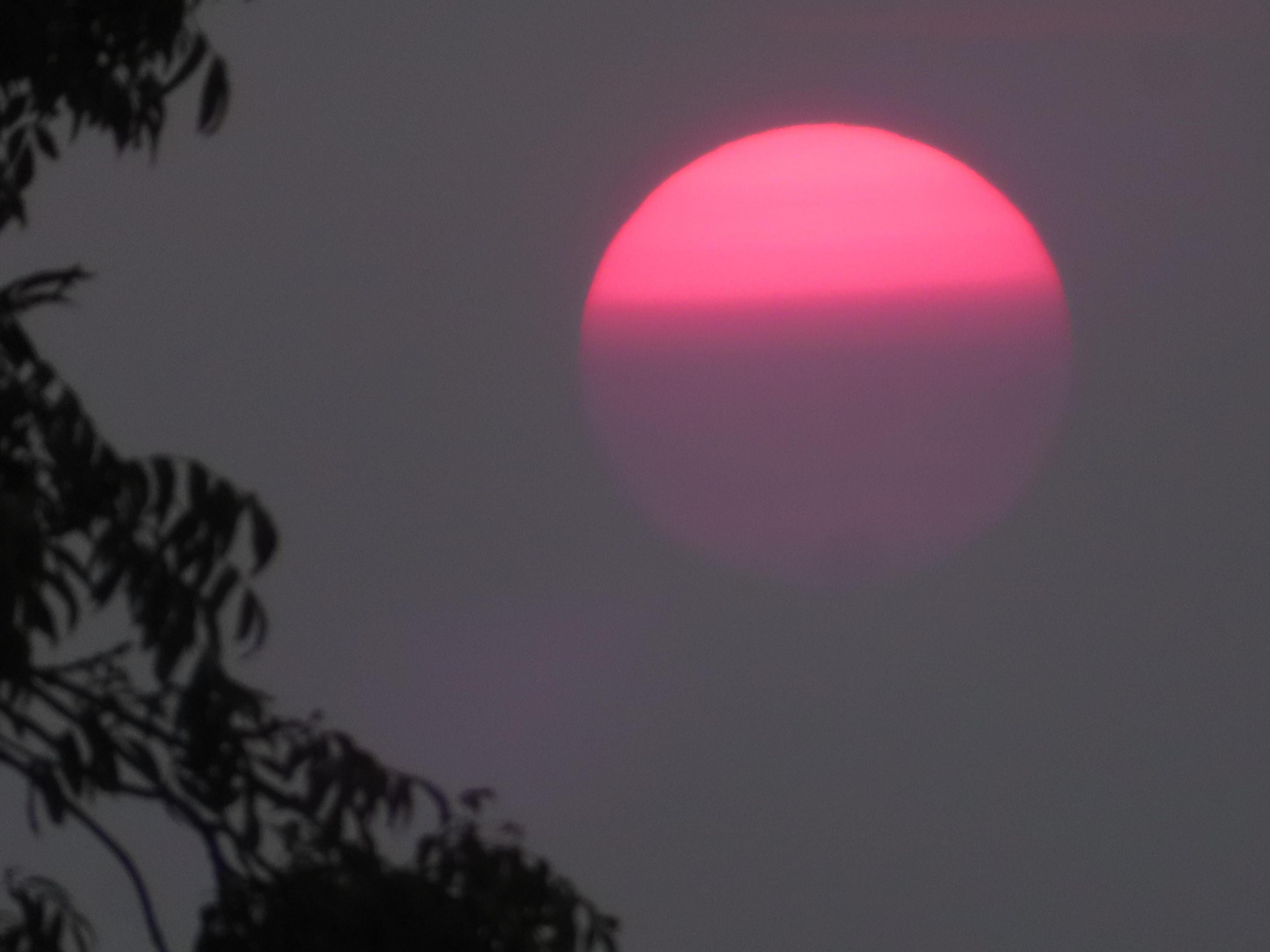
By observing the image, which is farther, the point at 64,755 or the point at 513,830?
the point at 513,830

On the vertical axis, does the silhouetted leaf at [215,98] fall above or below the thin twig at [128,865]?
above

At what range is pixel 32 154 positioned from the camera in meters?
5.57

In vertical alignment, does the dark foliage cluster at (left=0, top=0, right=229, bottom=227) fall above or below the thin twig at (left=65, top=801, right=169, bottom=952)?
above

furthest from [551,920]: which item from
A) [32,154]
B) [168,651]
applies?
[32,154]

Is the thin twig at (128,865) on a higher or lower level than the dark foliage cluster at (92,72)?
lower

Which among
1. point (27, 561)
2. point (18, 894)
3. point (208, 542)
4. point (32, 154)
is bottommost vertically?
point (18, 894)

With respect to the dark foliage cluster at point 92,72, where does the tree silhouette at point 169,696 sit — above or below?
below

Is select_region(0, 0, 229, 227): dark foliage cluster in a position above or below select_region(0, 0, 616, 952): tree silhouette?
above

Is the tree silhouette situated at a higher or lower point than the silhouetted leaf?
lower

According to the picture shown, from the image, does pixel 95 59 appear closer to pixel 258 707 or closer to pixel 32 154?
pixel 32 154

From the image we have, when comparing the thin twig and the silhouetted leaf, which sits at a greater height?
the silhouetted leaf

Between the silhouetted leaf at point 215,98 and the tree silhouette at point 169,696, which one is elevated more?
the silhouetted leaf at point 215,98

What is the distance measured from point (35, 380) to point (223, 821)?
1.35 meters

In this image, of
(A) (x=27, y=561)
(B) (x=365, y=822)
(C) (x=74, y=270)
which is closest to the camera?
(A) (x=27, y=561)
